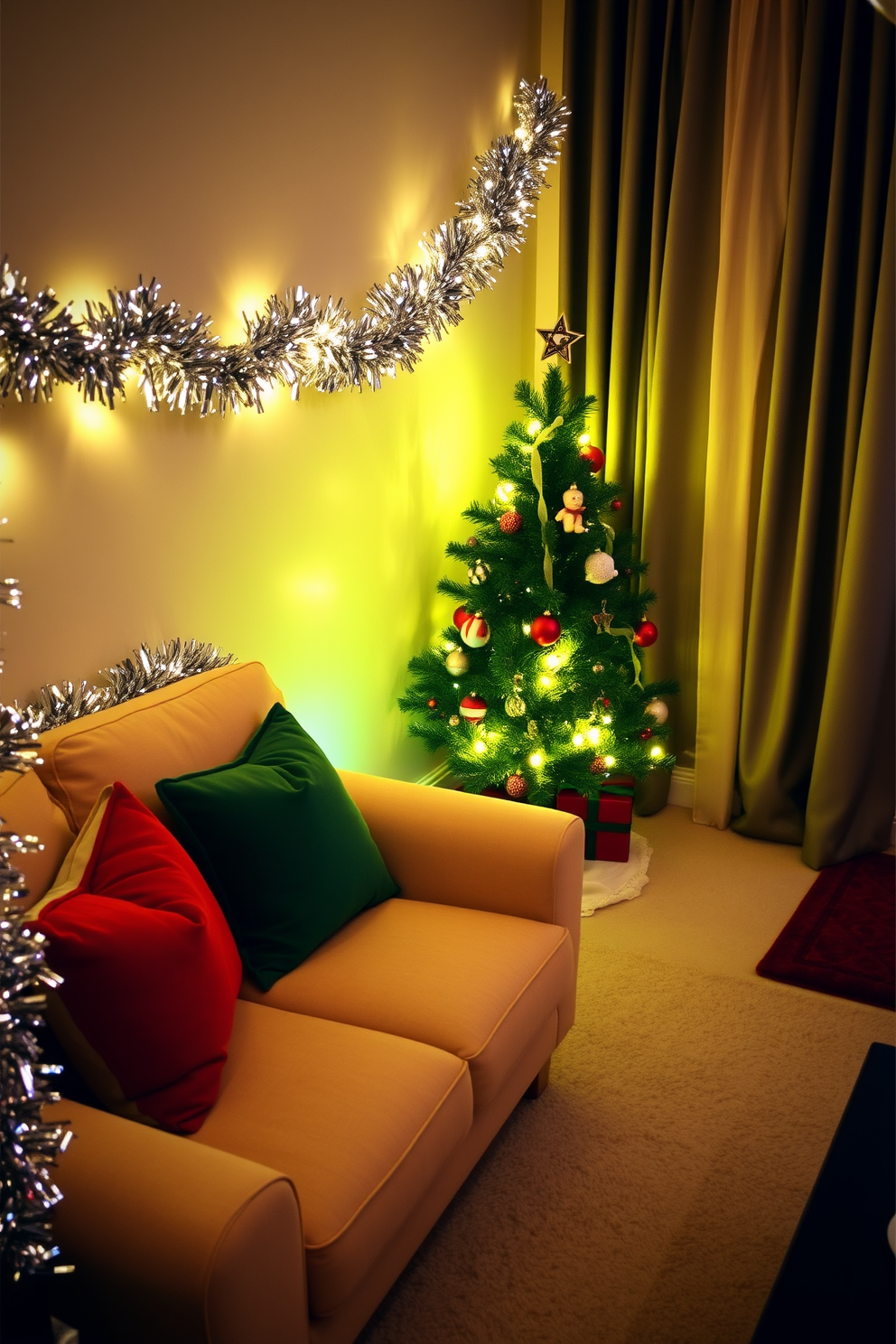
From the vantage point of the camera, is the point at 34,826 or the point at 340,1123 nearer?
the point at 340,1123

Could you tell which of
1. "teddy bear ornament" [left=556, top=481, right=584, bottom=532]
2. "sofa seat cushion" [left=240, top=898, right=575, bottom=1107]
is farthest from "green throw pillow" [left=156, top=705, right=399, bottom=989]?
"teddy bear ornament" [left=556, top=481, right=584, bottom=532]

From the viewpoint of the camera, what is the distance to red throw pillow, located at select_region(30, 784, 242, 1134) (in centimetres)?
143

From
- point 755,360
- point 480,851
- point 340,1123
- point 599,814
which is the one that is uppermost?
point 755,360

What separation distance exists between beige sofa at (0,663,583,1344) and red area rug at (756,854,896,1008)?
2.63 ft

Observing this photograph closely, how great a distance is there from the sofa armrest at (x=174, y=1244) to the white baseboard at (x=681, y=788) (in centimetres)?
259

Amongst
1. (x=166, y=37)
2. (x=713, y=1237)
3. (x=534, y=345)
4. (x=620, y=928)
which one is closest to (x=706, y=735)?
(x=620, y=928)

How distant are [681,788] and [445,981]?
1997 millimetres

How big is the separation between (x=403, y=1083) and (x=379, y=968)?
33 centimetres

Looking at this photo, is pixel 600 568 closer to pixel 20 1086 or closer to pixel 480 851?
pixel 480 851

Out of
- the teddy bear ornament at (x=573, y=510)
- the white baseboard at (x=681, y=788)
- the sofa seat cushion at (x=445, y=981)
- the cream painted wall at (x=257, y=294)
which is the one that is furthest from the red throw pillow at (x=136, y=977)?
the white baseboard at (x=681, y=788)

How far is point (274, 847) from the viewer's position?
1896 mm

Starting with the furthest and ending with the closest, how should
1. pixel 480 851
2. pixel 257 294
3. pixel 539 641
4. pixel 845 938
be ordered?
pixel 539 641 → pixel 845 938 → pixel 257 294 → pixel 480 851

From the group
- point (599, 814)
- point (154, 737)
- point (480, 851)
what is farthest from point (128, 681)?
point (599, 814)

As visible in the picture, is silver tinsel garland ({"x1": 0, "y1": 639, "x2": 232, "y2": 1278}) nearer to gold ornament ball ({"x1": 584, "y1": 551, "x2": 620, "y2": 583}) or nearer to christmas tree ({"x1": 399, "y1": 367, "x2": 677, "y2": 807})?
christmas tree ({"x1": 399, "y1": 367, "x2": 677, "y2": 807})
